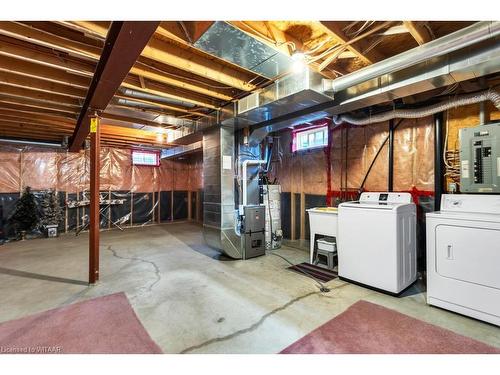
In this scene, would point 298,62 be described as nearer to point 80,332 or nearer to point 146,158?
point 80,332

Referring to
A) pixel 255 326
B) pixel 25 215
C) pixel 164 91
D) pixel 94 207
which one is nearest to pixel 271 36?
pixel 164 91

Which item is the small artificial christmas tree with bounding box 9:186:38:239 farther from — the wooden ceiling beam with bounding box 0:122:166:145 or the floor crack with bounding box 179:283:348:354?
the floor crack with bounding box 179:283:348:354

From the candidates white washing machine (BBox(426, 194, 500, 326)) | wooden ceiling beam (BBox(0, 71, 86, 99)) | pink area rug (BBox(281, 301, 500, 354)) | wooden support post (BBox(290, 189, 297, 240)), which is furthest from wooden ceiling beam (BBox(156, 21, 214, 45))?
wooden support post (BBox(290, 189, 297, 240))

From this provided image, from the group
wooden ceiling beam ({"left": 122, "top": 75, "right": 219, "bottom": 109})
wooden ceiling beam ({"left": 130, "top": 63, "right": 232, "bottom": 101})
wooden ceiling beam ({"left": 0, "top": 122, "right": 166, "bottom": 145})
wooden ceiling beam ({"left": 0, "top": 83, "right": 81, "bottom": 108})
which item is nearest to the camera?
wooden ceiling beam ({"left": 130, "top": 63, "right": 232, "bottom": 101})

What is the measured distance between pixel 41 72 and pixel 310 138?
13.2ft

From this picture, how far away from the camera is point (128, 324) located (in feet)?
6.82

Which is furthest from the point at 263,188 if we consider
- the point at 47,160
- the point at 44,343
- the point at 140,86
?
the point at 47,160

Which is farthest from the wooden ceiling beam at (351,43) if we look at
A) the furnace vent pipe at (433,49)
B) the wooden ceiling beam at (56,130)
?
the wooden ceiling beam at (56,130)

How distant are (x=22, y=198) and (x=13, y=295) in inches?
157

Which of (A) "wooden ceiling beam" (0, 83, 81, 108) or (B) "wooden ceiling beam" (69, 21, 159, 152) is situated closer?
(B) "wooden ceiling beam" (69, 21, 159, 152)

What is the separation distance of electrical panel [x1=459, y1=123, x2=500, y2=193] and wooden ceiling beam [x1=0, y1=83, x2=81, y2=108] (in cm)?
503

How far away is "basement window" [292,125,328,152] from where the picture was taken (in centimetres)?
430

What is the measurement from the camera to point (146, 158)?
746cm

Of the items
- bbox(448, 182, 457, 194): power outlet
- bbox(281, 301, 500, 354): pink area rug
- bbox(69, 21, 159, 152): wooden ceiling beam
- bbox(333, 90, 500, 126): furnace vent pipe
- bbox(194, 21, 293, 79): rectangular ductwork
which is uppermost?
bbox(194, 21, 293, 79): rectangular ductwork
